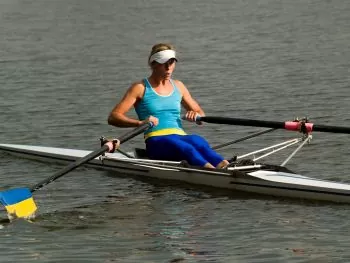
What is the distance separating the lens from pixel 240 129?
16.3 m

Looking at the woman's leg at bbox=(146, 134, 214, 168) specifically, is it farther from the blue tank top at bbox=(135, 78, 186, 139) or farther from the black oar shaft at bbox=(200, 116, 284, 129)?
the black oar shaft at bbox=(200, 116, 284, 129)

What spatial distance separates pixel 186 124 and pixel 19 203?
6377 mm

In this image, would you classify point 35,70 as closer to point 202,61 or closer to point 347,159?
point 202,61

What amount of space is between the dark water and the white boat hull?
0.48 feet

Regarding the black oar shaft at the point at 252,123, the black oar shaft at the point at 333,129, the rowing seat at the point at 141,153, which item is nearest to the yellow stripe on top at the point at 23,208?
the rowing seat at the point at 141,153

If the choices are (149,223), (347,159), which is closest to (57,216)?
(149,223)

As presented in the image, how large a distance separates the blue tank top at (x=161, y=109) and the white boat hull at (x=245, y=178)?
398 millimetres

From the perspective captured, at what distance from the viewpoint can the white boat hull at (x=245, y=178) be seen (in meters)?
11.5

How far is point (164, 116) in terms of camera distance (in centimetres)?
1262

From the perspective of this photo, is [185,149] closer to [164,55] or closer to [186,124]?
[164,55]

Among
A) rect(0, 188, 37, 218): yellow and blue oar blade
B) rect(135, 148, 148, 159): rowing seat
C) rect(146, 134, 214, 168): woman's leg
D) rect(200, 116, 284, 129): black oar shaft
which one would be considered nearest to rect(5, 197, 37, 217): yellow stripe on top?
rect(0, 188, 37, 218): yellow and blue oar blade

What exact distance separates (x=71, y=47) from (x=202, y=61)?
5.71 meters

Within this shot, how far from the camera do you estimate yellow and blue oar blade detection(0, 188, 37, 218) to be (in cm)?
1129

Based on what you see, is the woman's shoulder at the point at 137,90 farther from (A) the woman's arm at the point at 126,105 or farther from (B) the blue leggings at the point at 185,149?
(B) the blue leggings at the point at 185,149
